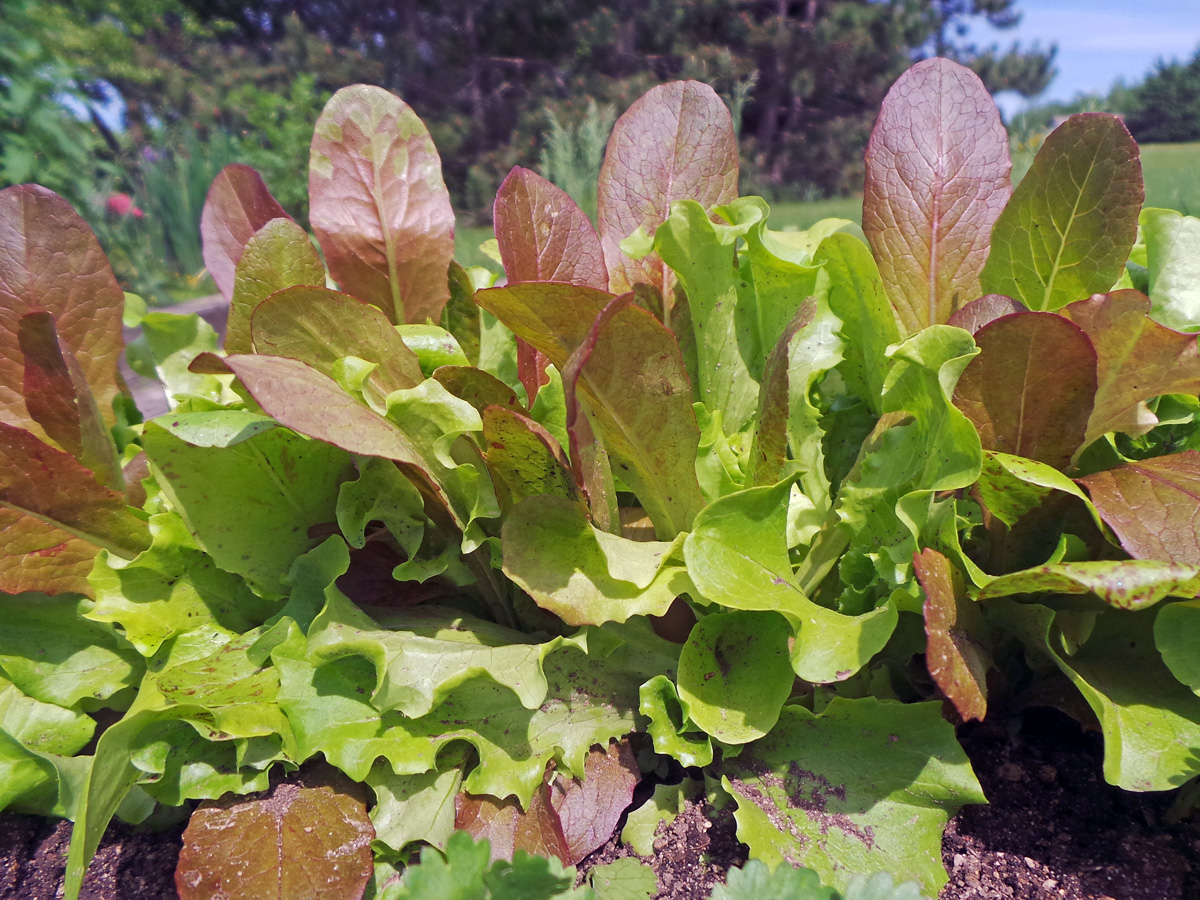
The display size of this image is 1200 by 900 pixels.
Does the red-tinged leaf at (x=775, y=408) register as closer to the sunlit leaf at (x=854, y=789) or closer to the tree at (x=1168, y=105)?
the sunlit leaf at (x=854, y=789)

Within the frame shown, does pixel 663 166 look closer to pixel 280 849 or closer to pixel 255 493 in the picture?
pixel 255 493

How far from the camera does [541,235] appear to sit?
3.54 ft

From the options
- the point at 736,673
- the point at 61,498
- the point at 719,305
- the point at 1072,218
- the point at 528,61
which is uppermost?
the point at 1072,218

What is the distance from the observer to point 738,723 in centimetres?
91

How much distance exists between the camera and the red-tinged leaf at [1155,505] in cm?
75

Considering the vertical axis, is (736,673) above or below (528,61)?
above

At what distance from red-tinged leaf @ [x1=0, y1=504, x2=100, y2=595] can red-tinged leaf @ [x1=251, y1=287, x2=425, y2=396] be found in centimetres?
43

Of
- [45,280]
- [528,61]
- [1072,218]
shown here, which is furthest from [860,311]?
[528,61]

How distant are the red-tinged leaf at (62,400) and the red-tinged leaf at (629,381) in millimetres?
634

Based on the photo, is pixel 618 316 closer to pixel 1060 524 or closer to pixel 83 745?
pixel 1060 524

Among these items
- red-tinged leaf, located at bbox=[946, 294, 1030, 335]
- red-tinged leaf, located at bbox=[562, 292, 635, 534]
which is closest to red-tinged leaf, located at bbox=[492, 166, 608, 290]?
red-tinged leaf, located at bbox=[562, 292, 635, 534]

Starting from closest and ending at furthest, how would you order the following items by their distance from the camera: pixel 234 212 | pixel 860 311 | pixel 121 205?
pixel 860 311
pixel 234 212
pixel 121 205

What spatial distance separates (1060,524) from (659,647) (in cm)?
51

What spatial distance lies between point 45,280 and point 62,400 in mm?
217
